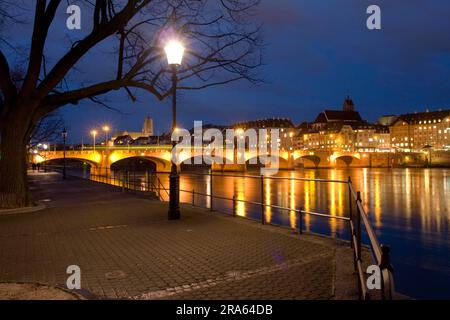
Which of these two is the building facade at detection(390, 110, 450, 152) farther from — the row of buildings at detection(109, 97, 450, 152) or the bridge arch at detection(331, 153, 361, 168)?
the bridge arch at detection(331, 153, 361, 168)

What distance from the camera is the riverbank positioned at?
5.32 m

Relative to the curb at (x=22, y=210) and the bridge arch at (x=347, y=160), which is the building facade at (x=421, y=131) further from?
the curb at (x=22, y=210)

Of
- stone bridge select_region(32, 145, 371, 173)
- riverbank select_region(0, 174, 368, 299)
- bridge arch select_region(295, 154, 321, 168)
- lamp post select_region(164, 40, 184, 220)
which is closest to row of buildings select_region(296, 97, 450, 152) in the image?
bridge arch select_region(295, 154, 321, 168)

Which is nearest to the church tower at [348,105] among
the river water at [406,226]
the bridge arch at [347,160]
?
the bridge arch at [347,160]

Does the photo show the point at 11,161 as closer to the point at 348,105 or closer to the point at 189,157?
the point at 189,157

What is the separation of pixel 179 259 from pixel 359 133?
16030cm

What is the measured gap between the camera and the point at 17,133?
1367cm

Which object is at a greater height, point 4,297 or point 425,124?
point 425,124

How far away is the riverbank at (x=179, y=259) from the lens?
5.32 meters

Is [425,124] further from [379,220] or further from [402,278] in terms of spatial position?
[402,278]

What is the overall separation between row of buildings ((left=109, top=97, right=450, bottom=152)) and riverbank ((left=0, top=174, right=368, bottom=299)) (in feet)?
440

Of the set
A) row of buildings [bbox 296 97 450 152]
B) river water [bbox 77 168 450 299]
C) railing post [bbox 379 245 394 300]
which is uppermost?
row of buildings [bbox 296 97 450 152]
